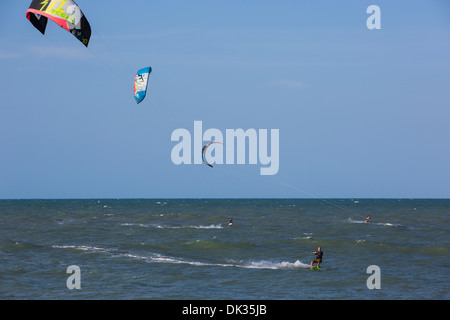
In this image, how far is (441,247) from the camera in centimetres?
3328

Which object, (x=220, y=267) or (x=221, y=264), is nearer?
(x=220, y=267)

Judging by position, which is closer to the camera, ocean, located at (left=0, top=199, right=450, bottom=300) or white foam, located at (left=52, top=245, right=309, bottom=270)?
ocean, located at (left=0, top=199, right=450, bottom=300)

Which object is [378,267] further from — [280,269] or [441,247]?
[441,247]

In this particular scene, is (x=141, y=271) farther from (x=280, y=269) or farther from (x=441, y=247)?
(x=441, y=247)

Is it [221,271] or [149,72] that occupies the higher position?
[149,72]

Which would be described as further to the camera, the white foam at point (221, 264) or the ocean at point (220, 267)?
the white foam at point (221, 264)

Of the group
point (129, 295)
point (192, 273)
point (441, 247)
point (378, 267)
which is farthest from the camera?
point (441, 247)
